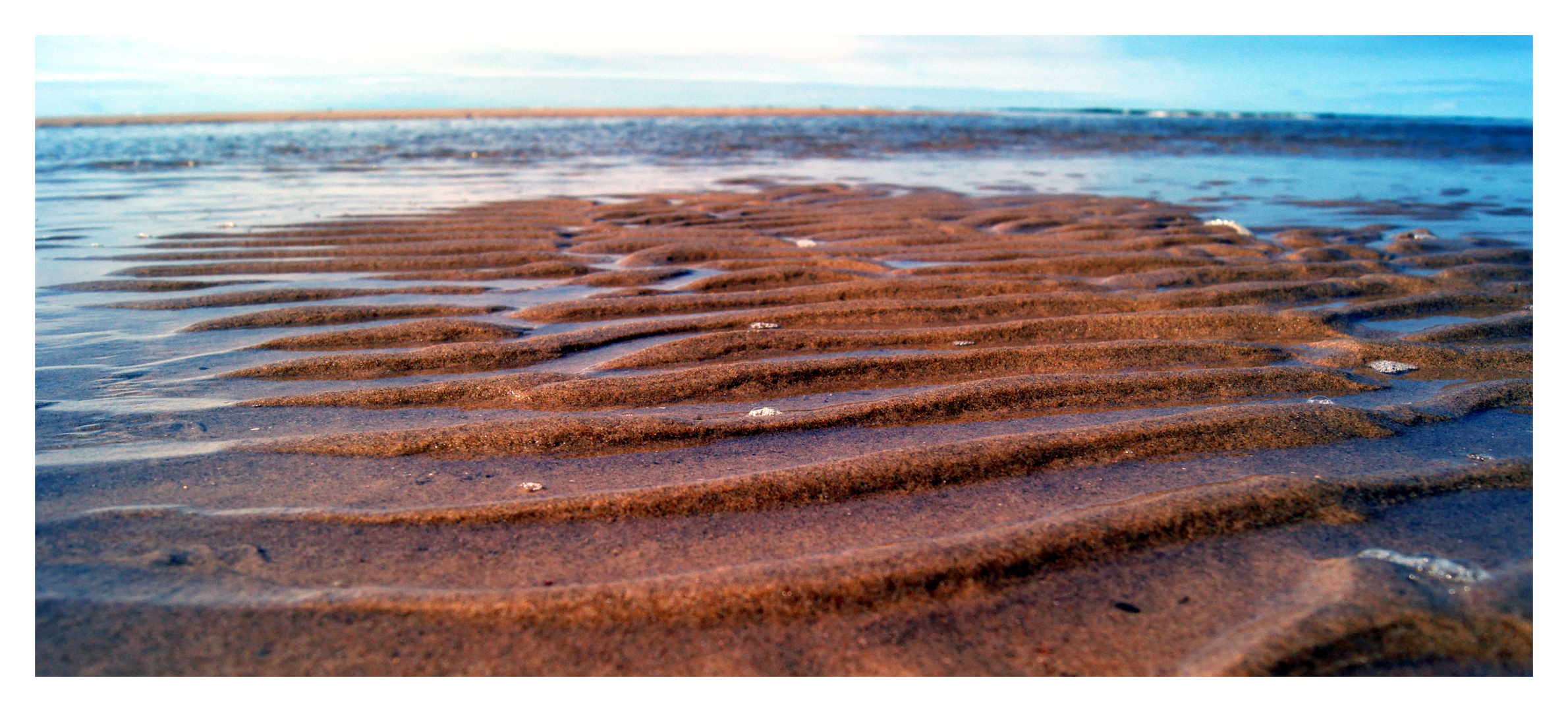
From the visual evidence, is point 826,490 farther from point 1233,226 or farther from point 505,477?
point 1233,226

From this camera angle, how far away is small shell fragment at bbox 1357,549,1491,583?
199cm

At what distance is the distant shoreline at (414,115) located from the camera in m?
36.2

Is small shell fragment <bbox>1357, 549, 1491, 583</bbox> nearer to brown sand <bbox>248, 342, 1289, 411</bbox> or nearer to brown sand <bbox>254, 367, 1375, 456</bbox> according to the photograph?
brown sand <bbox>254, 367, 1375, 456</bbox>

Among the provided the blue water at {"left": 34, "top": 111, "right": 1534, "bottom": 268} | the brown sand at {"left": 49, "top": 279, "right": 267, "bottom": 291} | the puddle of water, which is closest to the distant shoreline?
the blue water at {"left": 34, "top": 111, "right": 1534, "bottom": 268}

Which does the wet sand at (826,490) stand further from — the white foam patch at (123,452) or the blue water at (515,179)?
the blue water at (515,179)

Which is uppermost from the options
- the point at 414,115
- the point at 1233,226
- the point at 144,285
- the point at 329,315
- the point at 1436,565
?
the point at 414,115

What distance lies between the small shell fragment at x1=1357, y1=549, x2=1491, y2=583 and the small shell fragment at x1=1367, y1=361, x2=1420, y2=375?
190cm

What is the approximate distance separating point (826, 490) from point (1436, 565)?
154 centimetres

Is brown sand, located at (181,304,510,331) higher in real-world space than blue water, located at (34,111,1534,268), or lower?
lower

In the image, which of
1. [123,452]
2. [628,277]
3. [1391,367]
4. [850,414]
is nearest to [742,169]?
[628,277]

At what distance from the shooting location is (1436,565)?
6.67ft

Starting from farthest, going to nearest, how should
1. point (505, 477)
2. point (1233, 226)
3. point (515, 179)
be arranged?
point (515, 179), point (1233, 226), point (505, 477)

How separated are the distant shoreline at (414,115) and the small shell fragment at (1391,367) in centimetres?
4081

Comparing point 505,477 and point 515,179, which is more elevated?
point 515,179
